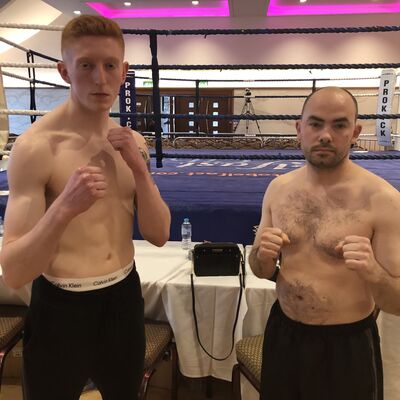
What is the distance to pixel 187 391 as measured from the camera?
5.90 ft

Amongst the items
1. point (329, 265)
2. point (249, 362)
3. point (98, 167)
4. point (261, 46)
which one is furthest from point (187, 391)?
point (261, 46)

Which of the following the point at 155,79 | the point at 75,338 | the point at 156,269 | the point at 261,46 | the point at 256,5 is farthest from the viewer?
the point at 261,46

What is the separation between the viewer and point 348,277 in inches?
37.3

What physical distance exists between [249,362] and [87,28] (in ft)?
3.85

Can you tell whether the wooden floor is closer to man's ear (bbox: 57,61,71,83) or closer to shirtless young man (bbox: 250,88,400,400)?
shirtless young man (bbox: 250,88,400,400)

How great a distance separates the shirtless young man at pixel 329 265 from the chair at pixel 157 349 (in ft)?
1.79

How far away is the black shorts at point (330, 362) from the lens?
3.10ft

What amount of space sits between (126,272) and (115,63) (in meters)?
0.52

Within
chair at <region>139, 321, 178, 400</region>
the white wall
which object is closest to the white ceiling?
the white wall

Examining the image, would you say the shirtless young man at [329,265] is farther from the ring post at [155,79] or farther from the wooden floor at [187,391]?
the ring post at [155,79]

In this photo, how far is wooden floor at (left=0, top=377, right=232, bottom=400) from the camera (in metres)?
1.76

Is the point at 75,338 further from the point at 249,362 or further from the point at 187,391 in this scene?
the point at 187,391

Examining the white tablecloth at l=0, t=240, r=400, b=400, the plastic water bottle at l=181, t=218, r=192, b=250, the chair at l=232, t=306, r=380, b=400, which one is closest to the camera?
the chair at l=232, t=306, r=380, b=400

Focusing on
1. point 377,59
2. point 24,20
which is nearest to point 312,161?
point 377,59
